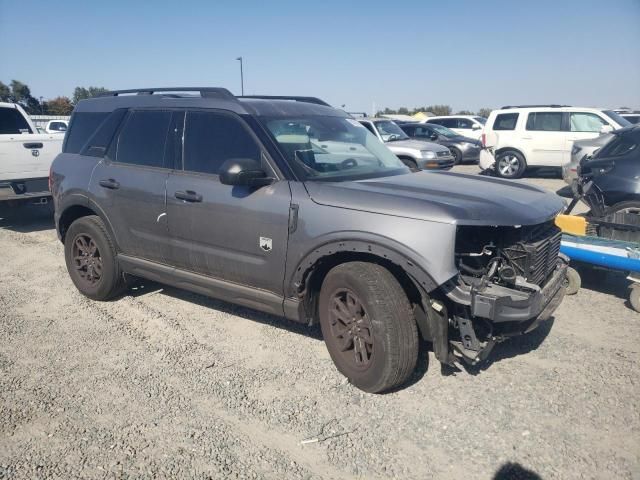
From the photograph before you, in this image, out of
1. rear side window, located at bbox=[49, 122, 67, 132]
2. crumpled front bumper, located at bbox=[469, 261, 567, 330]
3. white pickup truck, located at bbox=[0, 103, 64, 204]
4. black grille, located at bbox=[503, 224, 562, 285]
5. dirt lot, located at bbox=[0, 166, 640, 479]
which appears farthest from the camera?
rear side window, located at bbox=[49, 122, 67, 132]

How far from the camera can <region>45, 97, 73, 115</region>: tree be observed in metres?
56.6

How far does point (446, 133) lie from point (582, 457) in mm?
16860

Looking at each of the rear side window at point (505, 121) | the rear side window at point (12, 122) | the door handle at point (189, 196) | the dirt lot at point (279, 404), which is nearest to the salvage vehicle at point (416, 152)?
the rear side window at point (505, 121)

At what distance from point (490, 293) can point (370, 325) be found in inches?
30.2

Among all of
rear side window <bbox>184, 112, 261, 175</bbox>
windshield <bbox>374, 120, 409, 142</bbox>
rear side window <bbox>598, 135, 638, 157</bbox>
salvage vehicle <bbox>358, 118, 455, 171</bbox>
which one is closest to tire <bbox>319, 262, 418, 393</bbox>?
rear side window <bbox>184, 112, 261, 175</bbox>

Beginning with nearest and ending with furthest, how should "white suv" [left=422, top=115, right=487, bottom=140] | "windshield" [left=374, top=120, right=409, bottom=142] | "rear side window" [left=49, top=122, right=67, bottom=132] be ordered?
1. "windshield" [left=374, top=120, right=409, bottom=142]
2. "white suv" [left=422, top=115, right=487, bottom=140]
3. "rear side window" [left=49, top=122, right=67, bottom=132]

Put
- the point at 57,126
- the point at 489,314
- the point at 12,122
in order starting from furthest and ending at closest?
the point at 57,126 → the point at 12,122 → the point at 489,314

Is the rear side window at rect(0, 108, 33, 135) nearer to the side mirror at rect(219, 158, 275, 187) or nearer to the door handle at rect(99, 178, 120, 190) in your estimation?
the door handle at rect(99, 178, 120, 190)

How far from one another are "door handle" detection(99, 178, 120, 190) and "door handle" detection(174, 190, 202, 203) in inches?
32.6

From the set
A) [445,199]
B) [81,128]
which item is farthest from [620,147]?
[81,128]

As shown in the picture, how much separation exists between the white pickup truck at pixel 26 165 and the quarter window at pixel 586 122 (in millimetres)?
12028

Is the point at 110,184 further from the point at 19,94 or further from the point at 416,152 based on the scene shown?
the point at 19,94

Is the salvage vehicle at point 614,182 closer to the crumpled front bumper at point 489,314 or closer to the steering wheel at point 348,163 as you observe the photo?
the crumpled front bumper at point 489,314

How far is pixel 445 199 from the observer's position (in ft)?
10.6
